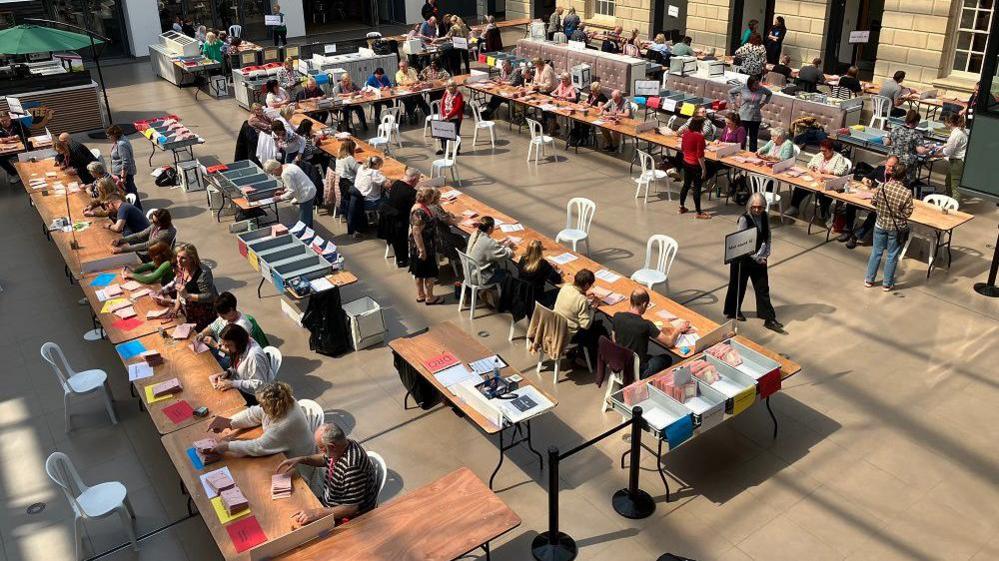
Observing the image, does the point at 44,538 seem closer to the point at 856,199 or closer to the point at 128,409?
the point at 128,409

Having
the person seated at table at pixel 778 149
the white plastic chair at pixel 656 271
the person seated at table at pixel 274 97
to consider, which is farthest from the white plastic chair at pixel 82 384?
the person seated at table at pixel 778 149

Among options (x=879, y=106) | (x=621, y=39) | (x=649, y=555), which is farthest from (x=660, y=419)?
(x=621, y=39)

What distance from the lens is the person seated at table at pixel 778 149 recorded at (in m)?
12.6

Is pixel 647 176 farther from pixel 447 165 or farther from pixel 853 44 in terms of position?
pixel 853 44

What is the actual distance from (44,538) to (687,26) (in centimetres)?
2010

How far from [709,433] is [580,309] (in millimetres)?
1660

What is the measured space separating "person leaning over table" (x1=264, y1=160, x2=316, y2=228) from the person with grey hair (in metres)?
5.61

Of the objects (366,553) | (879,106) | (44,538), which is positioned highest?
(879,106)

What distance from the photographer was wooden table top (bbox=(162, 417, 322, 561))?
5.78m

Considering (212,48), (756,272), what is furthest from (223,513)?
(212,48)

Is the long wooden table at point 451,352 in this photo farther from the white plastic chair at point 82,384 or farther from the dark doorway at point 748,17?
the dark doorway at point 748,17

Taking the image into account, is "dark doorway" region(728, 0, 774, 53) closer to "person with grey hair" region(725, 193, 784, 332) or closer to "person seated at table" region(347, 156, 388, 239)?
"person seated at table" region(347, 156, 388, 239)

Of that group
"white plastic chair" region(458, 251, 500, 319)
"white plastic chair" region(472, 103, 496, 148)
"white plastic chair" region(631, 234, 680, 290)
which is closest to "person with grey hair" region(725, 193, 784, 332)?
"white plastic chair" region(631, 234, 680, 290)

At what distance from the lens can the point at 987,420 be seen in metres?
7.99
